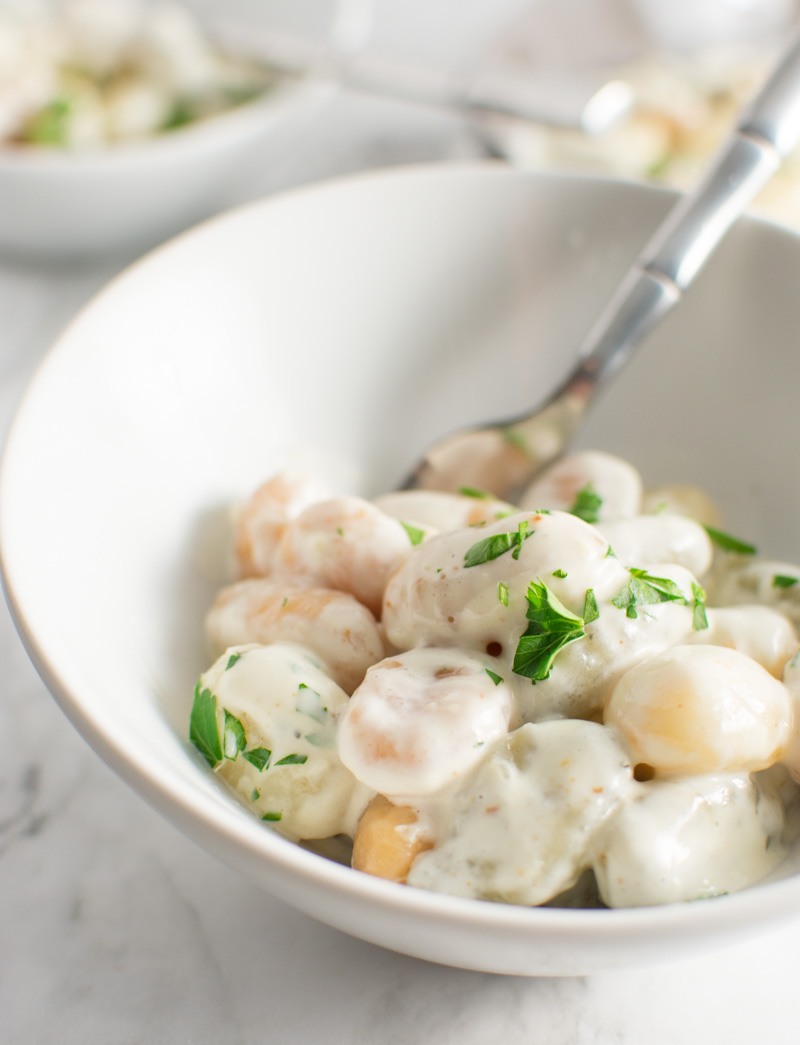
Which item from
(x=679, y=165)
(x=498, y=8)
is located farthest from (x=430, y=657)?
(x=498, y=8)

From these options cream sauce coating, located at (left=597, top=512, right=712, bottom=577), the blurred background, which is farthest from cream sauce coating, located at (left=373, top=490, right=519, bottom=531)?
the blurred background

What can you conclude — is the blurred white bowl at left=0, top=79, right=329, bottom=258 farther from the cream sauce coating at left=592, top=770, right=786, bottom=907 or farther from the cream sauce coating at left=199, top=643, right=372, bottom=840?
the cream sauce coating at left=592, top=770, right=786, bottom=907

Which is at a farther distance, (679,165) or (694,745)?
(679,165)

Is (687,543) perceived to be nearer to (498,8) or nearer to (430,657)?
(430,657)

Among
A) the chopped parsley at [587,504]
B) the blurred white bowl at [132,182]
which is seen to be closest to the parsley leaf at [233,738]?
the chopped parsley at [587,504]

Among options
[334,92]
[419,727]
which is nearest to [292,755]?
[419,727]

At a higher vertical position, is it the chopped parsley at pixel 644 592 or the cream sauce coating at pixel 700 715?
the chopped parsley at pixel 644 592

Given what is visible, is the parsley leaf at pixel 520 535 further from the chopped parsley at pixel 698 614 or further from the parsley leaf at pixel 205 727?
the parsley leaf at pixel 205 727

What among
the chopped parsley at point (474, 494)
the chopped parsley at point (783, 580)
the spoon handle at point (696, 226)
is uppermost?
the spoon handle at point (696, 226)
